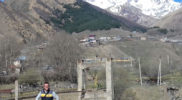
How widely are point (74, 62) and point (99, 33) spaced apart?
318 feet

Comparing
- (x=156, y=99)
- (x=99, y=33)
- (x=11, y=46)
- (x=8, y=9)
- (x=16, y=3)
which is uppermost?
(x=16, y=3)

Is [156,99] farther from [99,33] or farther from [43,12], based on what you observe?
[43,12]

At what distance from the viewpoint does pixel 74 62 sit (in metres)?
47.3

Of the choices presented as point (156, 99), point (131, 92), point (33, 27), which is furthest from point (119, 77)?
point (33, 27)

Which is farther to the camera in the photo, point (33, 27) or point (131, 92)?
point (33, 27)

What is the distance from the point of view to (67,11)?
197750 millimetres

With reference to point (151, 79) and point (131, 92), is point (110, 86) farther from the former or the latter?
point (151, 79)

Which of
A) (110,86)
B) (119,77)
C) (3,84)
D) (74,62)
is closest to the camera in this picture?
(110,86)

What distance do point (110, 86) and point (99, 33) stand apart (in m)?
120

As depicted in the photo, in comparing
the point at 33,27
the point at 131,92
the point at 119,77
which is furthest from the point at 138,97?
the point at 33,27

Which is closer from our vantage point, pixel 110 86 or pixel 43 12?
pixel 110 86

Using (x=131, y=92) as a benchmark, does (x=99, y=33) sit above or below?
above

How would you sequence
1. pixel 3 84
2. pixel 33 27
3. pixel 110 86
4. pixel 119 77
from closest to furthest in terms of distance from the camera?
pixel 110 86, pixel 119 77, pixel 3 84, pixel 33 27

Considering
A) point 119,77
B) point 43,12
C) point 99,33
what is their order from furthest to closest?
→ point 43,12, point 99,33, point 119,77
